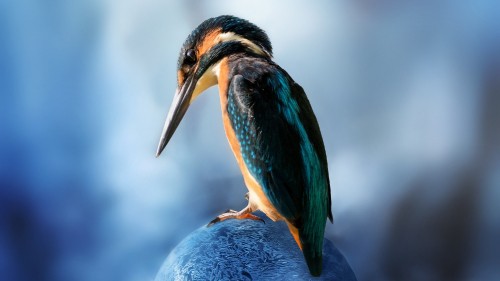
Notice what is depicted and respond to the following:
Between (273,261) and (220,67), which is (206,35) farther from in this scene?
(273,261)

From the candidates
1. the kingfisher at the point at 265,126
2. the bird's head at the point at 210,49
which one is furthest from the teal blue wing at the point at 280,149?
the bird's head at the point at 210,49

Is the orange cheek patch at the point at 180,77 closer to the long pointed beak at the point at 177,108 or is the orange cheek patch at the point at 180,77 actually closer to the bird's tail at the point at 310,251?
the long pointed beak at the point at 177,108

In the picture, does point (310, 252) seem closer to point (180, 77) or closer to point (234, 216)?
point (234, 216)

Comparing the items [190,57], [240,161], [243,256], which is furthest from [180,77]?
[243,256]

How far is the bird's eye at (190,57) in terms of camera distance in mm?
1271

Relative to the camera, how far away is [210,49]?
1261 mm

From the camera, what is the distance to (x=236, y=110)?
45.5 inches

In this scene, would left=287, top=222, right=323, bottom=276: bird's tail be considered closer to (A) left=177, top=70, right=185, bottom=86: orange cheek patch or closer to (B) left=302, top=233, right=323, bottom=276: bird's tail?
(B) left=302, top=233, right=323, bottom=276: bird's tail

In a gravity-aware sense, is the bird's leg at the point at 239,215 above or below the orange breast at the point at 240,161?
below

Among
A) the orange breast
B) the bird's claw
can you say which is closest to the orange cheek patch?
the orange breast

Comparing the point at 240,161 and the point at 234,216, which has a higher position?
the point at 240,161

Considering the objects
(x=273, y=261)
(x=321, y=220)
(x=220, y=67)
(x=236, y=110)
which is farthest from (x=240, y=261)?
(x=220, y=67)

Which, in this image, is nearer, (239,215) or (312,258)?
(312,258)

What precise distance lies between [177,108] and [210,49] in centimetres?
16
